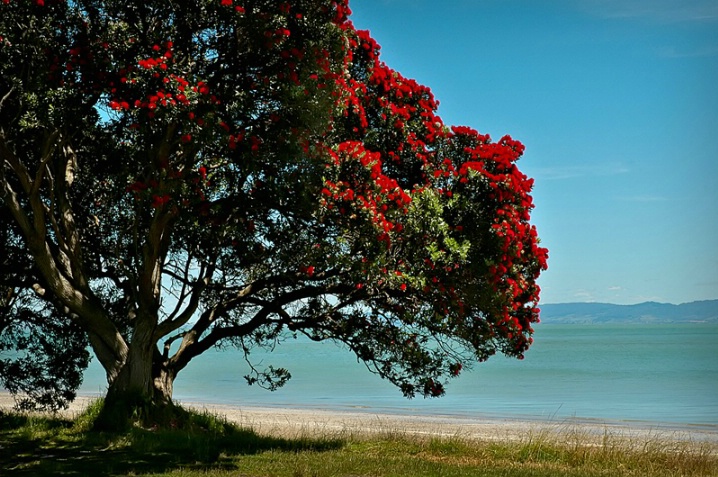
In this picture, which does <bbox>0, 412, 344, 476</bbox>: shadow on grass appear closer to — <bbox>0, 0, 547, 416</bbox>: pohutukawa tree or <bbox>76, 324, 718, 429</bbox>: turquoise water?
<bbox>0, 0, 547, 416</bbox>: pohutukawa tree

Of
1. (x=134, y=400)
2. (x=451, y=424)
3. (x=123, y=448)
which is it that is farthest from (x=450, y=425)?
(x=123, y=448)

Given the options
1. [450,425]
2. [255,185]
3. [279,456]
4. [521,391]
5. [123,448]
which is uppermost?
[255,185]

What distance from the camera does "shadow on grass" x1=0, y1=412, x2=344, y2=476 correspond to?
39.2ft

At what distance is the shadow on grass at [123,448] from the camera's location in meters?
12.0

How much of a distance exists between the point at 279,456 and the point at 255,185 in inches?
180

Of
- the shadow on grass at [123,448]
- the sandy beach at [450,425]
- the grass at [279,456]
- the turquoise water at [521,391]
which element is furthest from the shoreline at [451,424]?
the grass at [279,456]

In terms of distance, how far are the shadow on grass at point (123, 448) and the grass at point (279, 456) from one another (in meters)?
→ 0.02

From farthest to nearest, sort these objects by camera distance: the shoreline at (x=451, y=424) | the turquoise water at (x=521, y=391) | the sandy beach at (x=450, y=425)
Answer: the turquoise water at (x=521, y=391), the shoreline at (x=451, y=424), the sandy beach at (x=450, y=425)

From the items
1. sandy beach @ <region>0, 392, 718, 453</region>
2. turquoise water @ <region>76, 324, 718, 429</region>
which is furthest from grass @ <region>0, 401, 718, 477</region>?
turquoise water @ <region>76, 324, 718, 429</region>

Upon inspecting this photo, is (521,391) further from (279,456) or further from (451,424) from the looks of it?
(279,456)

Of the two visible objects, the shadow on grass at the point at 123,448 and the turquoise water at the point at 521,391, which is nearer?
the shadow on grass at the point at 123,448

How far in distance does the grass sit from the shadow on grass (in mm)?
17

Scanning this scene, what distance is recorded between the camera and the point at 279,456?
1327cm

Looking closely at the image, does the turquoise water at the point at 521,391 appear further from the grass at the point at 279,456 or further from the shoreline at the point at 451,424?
the grass at the point at 279,456
